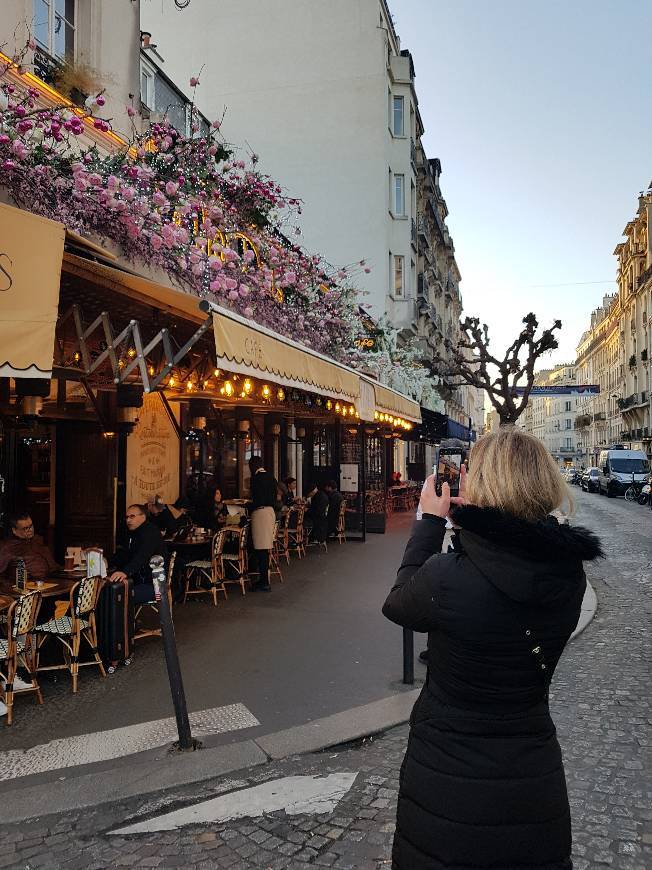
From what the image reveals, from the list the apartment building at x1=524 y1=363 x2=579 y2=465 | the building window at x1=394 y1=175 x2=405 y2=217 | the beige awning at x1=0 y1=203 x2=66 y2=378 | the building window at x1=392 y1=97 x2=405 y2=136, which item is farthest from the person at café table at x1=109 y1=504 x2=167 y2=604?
the apartment building at x1=524 y1=363 x2=579 y2=465

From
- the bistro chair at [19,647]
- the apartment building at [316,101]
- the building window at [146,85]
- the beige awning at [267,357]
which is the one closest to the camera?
the bistro chair at [19,647]

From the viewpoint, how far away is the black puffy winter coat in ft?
6.32

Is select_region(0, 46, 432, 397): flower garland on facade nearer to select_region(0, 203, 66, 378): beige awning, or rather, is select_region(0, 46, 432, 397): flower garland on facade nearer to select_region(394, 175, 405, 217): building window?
select_region(0, 203, 66, 378): beige awning

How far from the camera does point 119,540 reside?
11461mm

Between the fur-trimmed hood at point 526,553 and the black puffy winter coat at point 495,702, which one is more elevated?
the fur-trimmed hood at point 526,553

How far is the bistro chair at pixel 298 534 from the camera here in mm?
14069

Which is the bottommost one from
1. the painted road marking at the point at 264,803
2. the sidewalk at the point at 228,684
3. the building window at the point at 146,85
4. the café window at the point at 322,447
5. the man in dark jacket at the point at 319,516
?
the painted road marking at the point at 264,803

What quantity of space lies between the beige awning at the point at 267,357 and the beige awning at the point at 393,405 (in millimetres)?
3300

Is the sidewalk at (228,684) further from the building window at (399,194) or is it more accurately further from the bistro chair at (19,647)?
the building window at (399,194)

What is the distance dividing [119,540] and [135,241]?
501cm

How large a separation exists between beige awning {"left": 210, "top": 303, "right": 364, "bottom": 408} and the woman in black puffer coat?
12.9 feet

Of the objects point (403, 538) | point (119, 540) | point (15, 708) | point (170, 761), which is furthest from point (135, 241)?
point (403, 538)

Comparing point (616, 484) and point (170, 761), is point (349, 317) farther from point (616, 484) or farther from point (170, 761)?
point (616, 484)

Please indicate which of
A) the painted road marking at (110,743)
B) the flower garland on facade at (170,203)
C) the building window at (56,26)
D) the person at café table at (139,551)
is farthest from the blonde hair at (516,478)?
the building window at (56,26)
